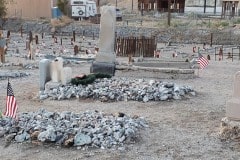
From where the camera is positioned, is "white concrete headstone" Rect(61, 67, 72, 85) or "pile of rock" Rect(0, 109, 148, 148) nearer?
"pile of rock" Rect(0, 109, 148, 148)

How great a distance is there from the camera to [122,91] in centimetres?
1526

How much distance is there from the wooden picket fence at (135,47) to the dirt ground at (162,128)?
1300 centimetres

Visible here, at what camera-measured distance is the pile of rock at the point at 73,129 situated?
9.94 m

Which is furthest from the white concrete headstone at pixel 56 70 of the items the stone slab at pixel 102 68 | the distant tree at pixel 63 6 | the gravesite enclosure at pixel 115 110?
the distant tree at pixel 63 6

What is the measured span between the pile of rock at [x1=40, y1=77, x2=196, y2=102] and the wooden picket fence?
1528cm

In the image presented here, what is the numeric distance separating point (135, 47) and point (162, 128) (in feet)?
67.5

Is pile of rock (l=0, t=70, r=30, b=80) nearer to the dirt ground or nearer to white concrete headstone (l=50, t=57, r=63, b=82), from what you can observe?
the dirt ground

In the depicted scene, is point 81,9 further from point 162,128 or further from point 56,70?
point 162,128

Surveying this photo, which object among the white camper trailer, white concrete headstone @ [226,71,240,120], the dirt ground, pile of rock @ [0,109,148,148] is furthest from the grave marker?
the white camper trailer

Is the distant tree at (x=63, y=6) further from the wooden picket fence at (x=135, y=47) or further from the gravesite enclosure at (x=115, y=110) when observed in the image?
the gravesite enclosure at (x=115, y=110)

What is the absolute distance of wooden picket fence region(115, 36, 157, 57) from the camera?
31.4 metres

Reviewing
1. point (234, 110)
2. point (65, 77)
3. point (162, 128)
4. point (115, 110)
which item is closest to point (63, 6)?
point (65, 77)

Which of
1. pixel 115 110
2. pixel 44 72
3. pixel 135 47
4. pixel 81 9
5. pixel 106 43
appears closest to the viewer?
pixel 115 110

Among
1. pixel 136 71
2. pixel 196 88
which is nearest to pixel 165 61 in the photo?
pixel 136 71
